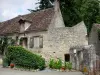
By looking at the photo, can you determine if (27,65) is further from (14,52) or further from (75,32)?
(75,32)

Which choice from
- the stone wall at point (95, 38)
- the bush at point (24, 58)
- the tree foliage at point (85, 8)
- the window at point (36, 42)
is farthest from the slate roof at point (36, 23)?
the tree foliage at point (85, 8)

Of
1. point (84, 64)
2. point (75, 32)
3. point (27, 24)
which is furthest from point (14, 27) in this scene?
point (84, 64)

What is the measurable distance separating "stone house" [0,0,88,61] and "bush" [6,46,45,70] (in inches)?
170

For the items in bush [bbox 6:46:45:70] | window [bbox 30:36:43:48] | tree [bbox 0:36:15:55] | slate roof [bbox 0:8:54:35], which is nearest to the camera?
bush [bbox 6:46:45:70]

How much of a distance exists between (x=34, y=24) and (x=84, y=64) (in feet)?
37.8

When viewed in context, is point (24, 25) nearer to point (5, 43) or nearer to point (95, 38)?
point (5, 43)

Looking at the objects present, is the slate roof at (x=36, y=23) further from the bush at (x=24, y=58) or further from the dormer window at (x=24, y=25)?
the bush at (x=24, y=58)

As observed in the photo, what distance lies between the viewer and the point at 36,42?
31859 mm

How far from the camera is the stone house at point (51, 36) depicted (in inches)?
1208

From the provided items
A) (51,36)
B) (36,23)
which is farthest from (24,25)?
(51,36)

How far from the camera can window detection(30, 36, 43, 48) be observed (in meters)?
31.3

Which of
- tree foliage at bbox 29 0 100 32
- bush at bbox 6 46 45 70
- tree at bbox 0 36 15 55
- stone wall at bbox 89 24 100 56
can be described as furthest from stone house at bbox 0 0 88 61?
tree foliage at bbox 29 0 100 32

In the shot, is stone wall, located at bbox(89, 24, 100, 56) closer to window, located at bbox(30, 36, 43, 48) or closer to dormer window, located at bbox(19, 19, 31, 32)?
window, located at bbox(30, 36, 43, 48)

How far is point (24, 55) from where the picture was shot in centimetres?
2686
